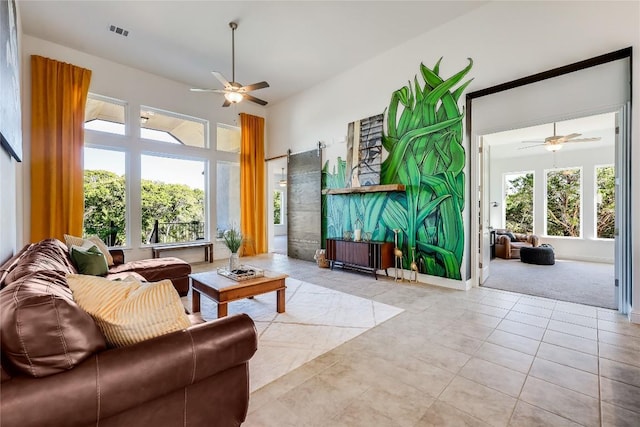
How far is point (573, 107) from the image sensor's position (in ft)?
11.7

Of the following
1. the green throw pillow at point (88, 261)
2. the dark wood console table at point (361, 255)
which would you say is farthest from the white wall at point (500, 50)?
the green throw pillow at point (88, 261)

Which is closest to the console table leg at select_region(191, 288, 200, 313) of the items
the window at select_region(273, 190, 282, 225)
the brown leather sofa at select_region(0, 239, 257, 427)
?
the brown leather sofa at select_region(0, 239, 257, 427)

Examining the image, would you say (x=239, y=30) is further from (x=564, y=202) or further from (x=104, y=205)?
(x=564, y=202)

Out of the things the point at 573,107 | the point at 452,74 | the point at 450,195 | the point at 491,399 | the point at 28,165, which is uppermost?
the point at 452,74

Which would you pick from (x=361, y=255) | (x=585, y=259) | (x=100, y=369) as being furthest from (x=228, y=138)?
(x=585, y=259)

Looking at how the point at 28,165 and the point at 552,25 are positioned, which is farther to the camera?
the point at 28,165

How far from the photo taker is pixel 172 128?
662cm

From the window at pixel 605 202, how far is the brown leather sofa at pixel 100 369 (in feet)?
29.8

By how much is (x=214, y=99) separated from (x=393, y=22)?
14.9 feet

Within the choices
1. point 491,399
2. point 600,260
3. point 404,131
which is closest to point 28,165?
point 404,131

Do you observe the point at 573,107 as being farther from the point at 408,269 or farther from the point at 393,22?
the point at 408,269

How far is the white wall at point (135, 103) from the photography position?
4750 millimetres

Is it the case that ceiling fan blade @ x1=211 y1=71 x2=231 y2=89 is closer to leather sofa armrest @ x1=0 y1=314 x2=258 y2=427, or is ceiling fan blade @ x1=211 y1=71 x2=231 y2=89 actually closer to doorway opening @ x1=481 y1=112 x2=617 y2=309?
leather sofa armrest @ x1=0 y1=314 x2=258 y2=427

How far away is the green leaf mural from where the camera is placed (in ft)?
14.6
